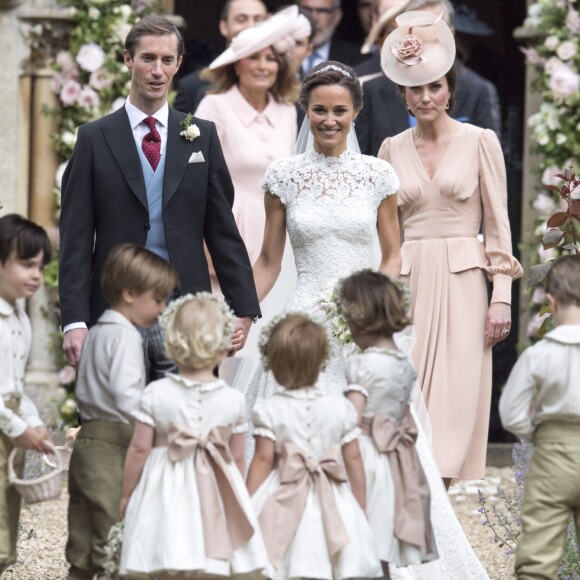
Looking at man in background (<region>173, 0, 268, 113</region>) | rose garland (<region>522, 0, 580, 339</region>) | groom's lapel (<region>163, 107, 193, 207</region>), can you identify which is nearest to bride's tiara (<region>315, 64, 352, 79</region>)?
groom's lapel (<region>163, 107, 193, 207</region>)

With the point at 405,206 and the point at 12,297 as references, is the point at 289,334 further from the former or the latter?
the point at 405,206

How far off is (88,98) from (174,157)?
3.66 metres

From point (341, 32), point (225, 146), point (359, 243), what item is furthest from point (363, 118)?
point (341, 32)

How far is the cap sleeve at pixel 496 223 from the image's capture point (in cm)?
661

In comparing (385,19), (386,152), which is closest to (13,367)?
(386,152)

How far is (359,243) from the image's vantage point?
6180 mm

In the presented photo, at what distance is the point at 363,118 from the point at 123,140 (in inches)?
94.2

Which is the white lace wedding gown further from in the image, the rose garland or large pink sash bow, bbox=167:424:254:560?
the rose garland

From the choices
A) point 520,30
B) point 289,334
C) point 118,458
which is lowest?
point 118,458

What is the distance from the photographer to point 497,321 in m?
6.60

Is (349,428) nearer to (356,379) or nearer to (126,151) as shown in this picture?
(356,379)

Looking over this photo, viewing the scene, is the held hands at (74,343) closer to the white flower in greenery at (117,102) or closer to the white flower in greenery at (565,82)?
the white flower in greenery at (117,102)

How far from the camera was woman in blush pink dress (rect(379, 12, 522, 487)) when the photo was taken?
21.8ft

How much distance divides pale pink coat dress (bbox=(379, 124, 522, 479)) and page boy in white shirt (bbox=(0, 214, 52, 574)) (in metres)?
2.21
